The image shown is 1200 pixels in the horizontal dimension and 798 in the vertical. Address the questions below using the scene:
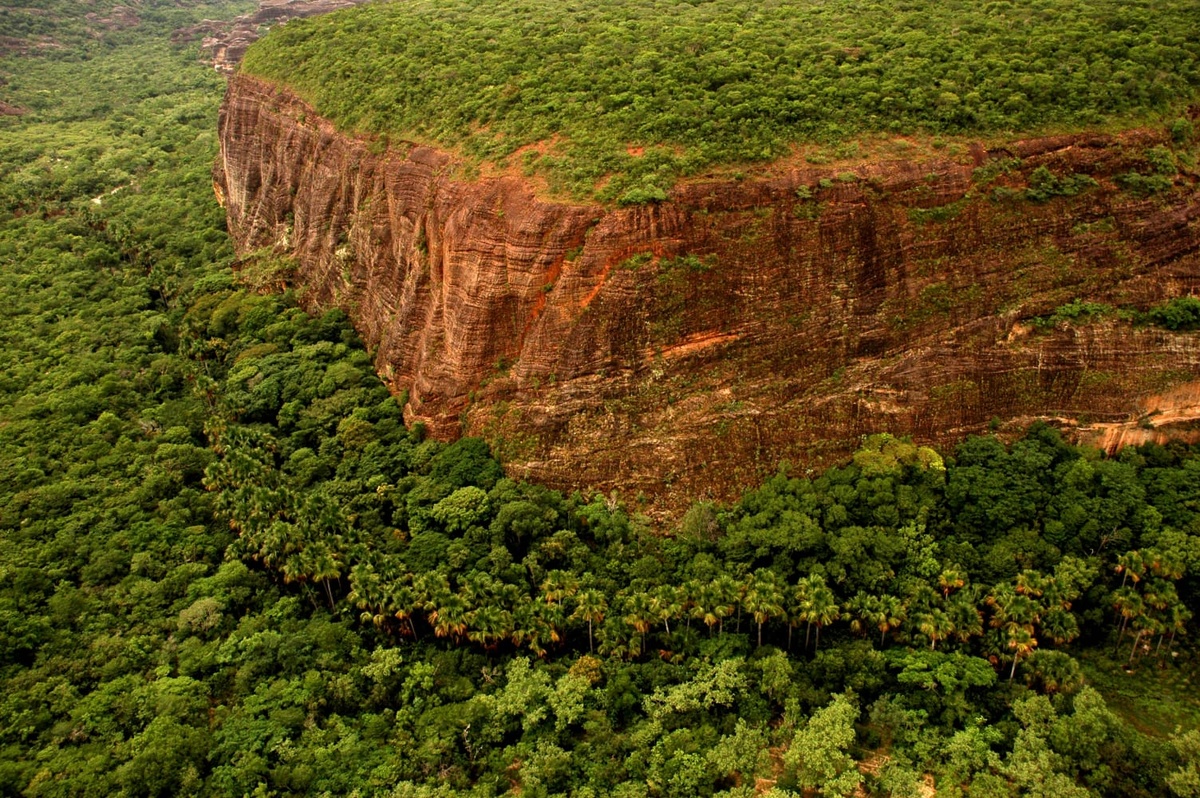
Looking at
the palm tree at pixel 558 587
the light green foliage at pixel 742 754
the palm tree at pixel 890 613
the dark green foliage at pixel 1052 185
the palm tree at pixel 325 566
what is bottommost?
the light green foliage at pixel 742 754

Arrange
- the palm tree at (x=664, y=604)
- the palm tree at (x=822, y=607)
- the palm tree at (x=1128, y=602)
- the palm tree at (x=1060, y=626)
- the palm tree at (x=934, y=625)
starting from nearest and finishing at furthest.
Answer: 1. the palm tree at (x=1128, y=602)
2. the palm tree at (x=934, y=625)
3. the palm tree at (x=1060, y=626)
4. the palm tree at (x=822, y=607)
5. the palm tree at (x=664, y=604)

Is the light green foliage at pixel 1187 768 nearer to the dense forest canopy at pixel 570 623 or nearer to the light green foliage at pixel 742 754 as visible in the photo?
Answer: the dense forest canopy at pixel 570 623

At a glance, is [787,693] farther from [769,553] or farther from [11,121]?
[11,121]

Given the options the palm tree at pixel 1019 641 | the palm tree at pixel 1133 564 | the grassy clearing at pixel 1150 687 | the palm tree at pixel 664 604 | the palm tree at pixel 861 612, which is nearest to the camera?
the grassy clearing at pixel 1150 687

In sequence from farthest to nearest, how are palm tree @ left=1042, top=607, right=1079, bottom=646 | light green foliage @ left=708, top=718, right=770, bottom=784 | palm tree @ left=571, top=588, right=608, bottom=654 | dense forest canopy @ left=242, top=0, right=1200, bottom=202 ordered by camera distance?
dense forest canopy @ left=242, top=0, right=1200, bottom=202 < palm tree @ left=571, top=588, right=608, bottom=654 < palm tree @ left=1042, top=607, right=1079, bottom=646 < light green foliage @ left=708, top=718, right=770, bottom=784

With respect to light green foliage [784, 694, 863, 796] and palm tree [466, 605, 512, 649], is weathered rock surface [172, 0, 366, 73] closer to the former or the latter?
palm tree [466, 605, 512, 649]

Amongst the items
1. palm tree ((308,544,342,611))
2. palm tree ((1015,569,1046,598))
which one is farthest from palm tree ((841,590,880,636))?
palm tree ((308,544,342,611))

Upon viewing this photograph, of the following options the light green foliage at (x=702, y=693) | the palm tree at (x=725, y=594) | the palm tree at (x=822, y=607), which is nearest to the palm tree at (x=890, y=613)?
the palm tree at (x=822, y=607)

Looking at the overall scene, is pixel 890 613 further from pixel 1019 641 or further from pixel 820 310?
pixel 820 310
